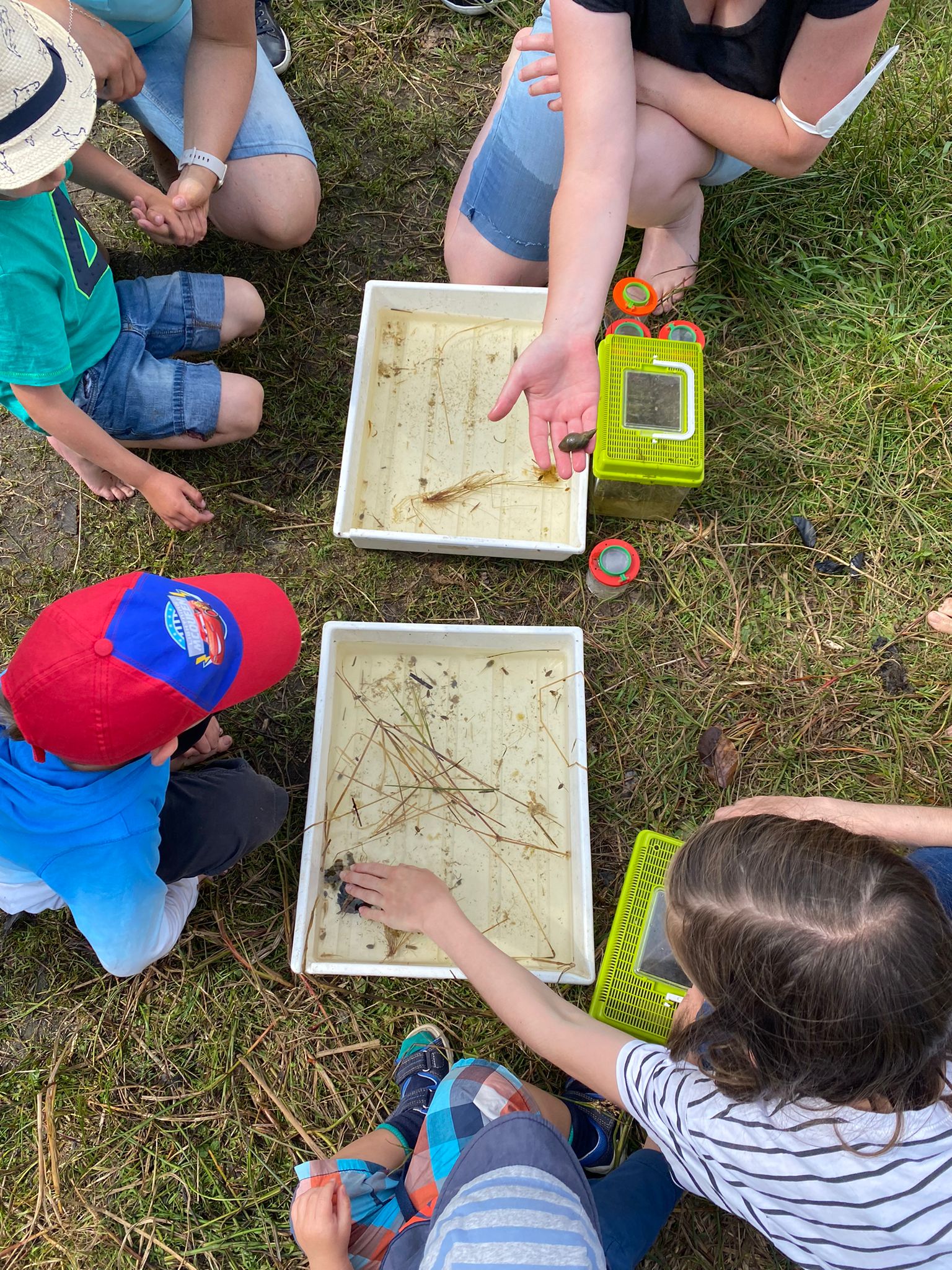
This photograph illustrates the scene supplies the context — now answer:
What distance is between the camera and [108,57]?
1721 millimetres

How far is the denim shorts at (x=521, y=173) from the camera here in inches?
76.7

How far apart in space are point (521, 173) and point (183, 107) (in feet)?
2.83

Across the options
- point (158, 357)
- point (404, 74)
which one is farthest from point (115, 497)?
point (404, 74)

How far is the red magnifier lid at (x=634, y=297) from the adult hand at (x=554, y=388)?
534mm

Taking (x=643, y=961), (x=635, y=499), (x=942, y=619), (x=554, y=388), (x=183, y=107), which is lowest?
(x=643, y=961)

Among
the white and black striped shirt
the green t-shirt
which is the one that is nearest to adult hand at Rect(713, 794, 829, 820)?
the white and black striped shirt

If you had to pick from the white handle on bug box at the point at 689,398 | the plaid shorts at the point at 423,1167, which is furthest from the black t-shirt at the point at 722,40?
the plaid shorts at the point at 423,1167

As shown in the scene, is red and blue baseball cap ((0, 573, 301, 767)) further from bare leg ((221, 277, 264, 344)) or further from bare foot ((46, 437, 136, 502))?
bare leg ((221, 277, 264, 344))

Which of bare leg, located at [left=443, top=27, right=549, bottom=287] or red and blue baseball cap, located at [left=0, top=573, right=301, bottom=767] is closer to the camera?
red and blue baseball cap, located at [left=0, top=573, right=301, bottom=767]

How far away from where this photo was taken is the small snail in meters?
1.65

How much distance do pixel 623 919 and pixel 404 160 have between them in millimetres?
2238

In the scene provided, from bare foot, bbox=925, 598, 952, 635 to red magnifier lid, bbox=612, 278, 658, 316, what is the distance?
1.07m

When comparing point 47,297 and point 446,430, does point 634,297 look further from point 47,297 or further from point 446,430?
point 47,297

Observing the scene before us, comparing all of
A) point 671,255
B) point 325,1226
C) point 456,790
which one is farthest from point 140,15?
point 325,1226
